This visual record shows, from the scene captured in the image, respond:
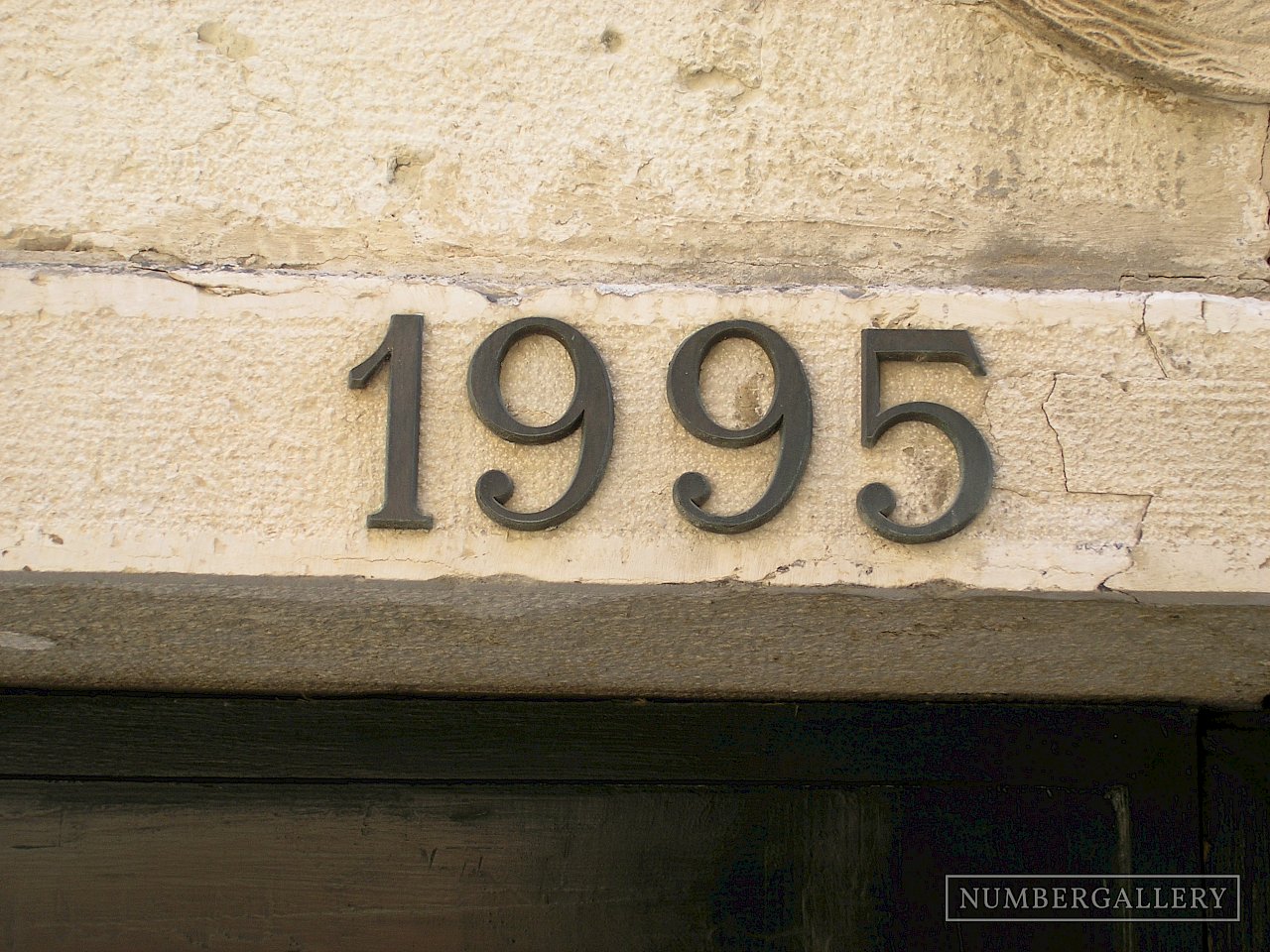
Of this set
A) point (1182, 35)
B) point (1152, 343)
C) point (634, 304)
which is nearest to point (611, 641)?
point (634, 304)

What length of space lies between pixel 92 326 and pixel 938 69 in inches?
34.5

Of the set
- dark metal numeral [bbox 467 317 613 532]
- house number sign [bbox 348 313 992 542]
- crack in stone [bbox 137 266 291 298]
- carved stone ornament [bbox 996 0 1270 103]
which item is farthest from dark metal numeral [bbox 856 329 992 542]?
crack in stone [bbox 137 266 291 298]

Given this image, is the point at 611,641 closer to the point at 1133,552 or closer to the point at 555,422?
the point at 555,422

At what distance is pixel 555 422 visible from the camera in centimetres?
93

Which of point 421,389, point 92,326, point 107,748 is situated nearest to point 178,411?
point 92,326

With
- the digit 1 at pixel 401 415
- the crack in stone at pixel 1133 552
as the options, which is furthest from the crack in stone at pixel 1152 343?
the digit 1 at pixel 401 415

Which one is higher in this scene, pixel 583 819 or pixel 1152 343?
pixel 1152 343

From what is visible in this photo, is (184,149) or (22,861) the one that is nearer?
(184,149)

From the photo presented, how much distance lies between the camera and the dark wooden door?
3.72 feet

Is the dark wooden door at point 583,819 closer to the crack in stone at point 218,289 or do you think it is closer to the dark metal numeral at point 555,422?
the dark metal numeral at point 555,422

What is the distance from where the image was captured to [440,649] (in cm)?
105

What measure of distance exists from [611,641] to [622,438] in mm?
219

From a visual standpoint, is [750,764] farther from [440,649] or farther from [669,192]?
[669,192]

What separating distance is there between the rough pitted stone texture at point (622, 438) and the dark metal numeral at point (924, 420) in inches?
0.5
